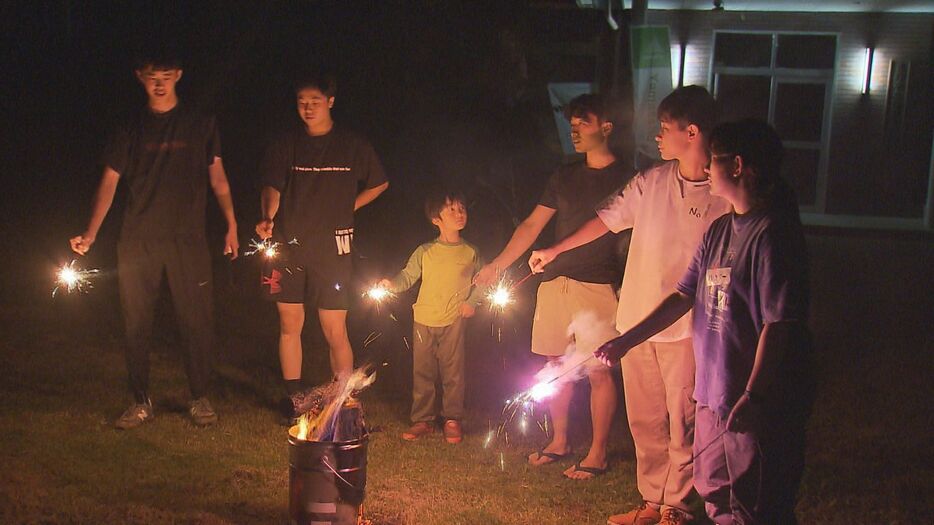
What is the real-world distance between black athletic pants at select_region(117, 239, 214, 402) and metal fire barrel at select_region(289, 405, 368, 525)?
224 cm

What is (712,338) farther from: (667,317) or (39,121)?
(39,121)

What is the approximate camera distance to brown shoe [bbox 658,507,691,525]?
432 centimetres

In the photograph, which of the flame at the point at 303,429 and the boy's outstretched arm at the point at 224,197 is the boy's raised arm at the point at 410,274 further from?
the flame at the point at 303,429

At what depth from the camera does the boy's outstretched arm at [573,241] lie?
4590 millimetres

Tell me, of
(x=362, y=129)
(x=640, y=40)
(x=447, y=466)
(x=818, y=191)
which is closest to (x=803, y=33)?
(x=818, y=191)

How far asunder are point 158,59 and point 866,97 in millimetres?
17565

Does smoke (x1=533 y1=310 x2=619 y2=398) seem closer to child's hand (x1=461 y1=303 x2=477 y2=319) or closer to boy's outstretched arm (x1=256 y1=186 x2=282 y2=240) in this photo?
child's hand (x1=461 y1=303 x2=477 y2=319)

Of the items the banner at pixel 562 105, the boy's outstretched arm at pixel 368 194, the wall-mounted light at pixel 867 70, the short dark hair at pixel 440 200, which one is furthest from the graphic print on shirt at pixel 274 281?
the wall-mounted light at pixel 867 70

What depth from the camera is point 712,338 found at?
3.42 m

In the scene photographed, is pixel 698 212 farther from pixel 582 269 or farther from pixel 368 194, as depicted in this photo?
pixel 368 194

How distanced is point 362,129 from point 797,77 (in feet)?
45.2

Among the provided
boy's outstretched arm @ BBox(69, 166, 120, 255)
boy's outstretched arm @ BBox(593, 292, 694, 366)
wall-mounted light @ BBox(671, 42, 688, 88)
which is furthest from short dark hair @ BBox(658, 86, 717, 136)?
wall-mounted light @ BBox(671, 42, 688, 88)

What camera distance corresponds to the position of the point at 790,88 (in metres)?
20.8

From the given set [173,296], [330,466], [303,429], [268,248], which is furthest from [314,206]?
[330,466]
